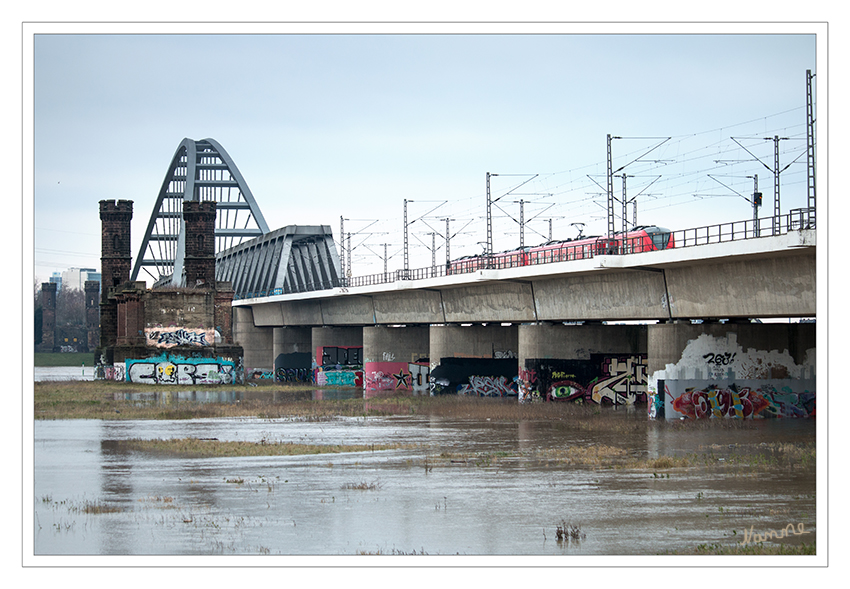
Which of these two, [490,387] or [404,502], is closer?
[404,502]

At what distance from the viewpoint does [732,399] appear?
43156 mm

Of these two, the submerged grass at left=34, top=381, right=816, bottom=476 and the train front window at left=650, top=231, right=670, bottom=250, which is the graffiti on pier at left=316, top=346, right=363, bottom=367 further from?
the train front window at left=650, top=231, right=670, bottom=250

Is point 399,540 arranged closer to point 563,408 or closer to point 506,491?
point 506,491

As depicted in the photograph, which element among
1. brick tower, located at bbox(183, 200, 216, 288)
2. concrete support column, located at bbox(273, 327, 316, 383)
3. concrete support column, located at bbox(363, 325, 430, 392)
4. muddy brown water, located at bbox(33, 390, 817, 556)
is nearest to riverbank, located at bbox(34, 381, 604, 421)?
concrete support column, located at bbox(363, 325, 430, 392)

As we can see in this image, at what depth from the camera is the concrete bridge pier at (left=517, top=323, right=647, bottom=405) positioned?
54656mm

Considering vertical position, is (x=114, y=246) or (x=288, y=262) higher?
(x=114, y=246)

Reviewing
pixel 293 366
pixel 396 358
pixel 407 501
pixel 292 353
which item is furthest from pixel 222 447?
pixel 292 353

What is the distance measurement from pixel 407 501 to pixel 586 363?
35225mm

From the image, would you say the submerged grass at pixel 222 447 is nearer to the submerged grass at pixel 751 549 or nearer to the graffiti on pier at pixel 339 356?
the submerged grass at pixel 751 549

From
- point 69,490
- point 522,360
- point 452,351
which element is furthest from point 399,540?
point 452,351

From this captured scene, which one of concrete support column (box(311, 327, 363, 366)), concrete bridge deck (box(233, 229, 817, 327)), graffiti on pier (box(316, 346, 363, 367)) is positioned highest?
concrete bridge deck (box(233, 229, 817, 327))

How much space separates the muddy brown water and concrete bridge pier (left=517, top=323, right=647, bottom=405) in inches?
801

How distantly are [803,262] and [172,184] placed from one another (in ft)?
398

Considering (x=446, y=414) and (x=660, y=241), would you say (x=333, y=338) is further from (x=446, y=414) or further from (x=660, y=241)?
(x=660, y=241)
